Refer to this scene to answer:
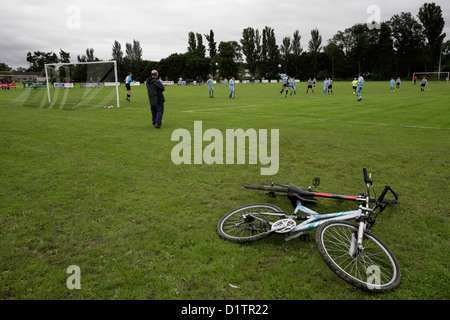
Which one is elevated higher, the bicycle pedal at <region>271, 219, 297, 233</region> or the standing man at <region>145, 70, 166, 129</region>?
the standing man at <region>145, 70, 166, 129</region>

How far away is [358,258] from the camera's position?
393 cm

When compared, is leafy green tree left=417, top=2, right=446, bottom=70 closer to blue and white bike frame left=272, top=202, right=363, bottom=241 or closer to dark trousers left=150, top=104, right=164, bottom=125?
dark trousers left=150, top=104, right=164, bottom=125

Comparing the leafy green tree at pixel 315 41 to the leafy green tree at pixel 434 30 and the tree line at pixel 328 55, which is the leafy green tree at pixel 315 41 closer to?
the tree line at pixel 328 55

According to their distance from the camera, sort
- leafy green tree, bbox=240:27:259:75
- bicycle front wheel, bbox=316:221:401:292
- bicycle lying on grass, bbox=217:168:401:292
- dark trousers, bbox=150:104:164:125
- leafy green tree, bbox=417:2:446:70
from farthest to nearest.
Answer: leafy green tree, bbox=240:27:259:75
leafy green tree, bbox=417:2:446:70
dark trousers, bbox=150:104:164:125
bicycle lying on grass, bbox=217:168:401:292
bicycle front wheel, bbox=316:221:401:292

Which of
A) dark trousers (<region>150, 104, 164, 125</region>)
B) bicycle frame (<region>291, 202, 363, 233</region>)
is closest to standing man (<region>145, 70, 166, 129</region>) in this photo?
dark trousers (<region>150, 104, 164, 125</region>)

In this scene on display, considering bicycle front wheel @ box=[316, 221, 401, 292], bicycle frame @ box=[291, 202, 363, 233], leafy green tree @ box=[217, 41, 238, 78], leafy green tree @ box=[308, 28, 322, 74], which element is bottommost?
bicycle front wheel @ box=[316, 221, 401, 292]

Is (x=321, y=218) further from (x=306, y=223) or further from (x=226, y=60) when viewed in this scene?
(x=226, y=60)

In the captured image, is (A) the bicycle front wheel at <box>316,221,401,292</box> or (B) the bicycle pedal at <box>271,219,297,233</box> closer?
(A) the bicycle front wheel at <box>316,221,401,292</box>

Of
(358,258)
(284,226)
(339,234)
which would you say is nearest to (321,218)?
(339,234)

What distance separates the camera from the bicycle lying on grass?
3.68m

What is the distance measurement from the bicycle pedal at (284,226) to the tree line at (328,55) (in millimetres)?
98063

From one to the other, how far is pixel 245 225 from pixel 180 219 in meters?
1.12

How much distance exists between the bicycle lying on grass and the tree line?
97.6 m

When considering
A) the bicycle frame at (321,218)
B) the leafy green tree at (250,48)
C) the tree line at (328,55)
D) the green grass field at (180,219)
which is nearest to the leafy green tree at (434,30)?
the tree line at (328,55)
